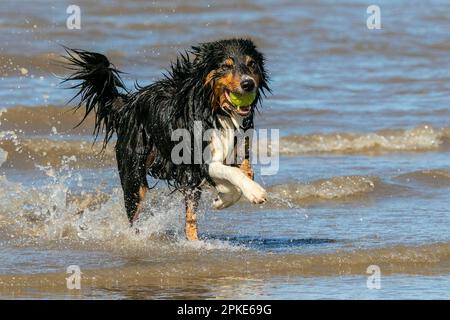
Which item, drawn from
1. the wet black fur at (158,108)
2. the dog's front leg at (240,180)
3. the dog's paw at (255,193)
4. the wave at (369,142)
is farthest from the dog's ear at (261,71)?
the wave at (369,142)

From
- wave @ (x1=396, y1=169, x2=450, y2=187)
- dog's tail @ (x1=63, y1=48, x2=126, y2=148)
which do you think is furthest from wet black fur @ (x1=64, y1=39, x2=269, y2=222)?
wave @ (x1=396, y1=169, x2=450, y2=187)

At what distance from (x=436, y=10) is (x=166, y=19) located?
16.8 feet

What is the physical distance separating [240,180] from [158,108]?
1.09 meters

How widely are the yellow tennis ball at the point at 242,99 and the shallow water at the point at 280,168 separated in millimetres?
1135

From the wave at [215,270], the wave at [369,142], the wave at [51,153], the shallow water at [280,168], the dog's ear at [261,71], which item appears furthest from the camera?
the wave at [369,142]

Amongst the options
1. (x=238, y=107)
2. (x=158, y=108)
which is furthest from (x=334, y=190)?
(x=238, y=107)

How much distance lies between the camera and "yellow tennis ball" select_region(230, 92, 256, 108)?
763 centimetres

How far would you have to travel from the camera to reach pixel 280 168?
1130 cm

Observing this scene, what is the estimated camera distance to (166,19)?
18047 millimetres

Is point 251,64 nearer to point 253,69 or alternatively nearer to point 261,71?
point 253,69

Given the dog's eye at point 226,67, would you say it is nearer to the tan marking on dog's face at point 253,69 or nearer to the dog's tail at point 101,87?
the tan marking on dog's face at point 253,69

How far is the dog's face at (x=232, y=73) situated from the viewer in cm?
758

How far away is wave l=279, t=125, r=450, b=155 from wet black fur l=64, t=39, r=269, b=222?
3604mm

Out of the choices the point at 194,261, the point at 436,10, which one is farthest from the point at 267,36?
the point at 194,261
